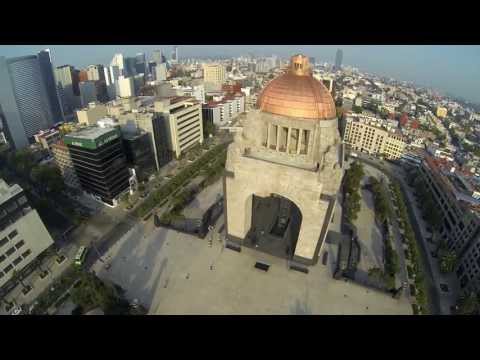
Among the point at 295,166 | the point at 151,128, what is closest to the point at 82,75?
the point at 151,128

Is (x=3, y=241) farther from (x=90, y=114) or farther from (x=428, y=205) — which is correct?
(x=428, y=205)

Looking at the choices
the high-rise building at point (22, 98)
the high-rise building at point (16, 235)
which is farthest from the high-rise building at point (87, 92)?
the high-rise building at point (16, 235)

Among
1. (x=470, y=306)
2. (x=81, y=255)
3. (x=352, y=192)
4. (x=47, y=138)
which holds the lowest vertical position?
(x=81, y=255)

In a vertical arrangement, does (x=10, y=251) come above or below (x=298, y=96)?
below

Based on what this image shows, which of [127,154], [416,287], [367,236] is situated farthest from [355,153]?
[127,154]

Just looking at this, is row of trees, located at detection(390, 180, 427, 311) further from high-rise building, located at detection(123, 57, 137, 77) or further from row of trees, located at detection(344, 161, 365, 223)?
high-rise building, located at detection(123, 57, 137, 77)

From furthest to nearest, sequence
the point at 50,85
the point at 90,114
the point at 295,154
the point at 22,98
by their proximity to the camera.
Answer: the point at 50,85
the point at 22,98
the point at 90,114
the point at 295,154

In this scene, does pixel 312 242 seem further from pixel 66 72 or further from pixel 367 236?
pixel 66 72
